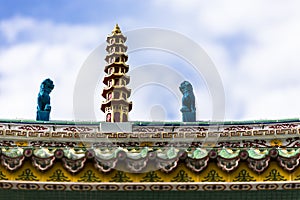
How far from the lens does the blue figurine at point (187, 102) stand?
56.4 ft

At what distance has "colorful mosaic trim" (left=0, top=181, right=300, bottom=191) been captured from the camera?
862 centimetres

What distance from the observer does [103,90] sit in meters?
19.1

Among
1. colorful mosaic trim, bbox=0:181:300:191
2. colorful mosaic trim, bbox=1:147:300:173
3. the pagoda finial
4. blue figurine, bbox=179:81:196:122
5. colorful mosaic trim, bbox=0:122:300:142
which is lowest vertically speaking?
colorful mosaic trim, bbox=0:181:300:191

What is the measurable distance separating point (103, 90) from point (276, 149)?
36.4ft

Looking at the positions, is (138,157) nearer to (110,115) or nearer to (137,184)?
(137,184)

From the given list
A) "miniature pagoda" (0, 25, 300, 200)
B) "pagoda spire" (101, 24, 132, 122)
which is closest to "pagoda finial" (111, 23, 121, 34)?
"pagoda spire" (101, 24, 132, 122)

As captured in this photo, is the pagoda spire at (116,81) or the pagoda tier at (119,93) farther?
the pagoda tier at (119,93)

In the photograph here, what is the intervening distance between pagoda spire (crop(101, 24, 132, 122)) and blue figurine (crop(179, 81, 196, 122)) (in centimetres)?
177

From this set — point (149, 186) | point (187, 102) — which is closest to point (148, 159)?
point (149, 186)

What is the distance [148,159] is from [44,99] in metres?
9.78

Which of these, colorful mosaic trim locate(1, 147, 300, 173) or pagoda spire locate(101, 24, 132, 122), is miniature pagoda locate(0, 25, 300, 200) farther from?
pagoda spire locate(101, 24, 132, 122)

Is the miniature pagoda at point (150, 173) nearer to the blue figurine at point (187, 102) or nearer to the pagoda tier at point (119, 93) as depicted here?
the blue figurine at point (187, 102)

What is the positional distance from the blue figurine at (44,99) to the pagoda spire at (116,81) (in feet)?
6.03

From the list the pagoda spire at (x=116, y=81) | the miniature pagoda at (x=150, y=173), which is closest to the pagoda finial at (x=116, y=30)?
the pagoda spire at (x=116, y=81)
